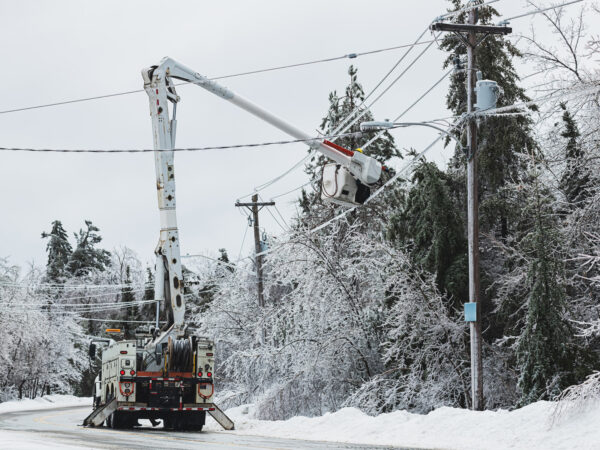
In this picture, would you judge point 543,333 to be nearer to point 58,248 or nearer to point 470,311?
point 470,311

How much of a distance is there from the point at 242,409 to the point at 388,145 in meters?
17.3

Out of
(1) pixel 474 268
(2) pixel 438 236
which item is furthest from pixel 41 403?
(1) pixel 474 268

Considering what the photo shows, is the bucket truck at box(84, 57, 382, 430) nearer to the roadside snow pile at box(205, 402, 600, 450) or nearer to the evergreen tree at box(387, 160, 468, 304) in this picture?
the roadside snow pile at box(205, 402, 600, 450)

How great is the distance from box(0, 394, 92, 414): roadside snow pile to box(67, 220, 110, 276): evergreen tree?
28.6m

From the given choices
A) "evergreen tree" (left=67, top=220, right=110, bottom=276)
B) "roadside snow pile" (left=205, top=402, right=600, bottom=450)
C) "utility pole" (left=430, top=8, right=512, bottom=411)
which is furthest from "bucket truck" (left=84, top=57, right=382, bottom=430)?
"evergreen tree" (left=67, top=220, right=110, bottom=276)

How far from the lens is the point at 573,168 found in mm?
22703

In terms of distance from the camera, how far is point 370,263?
948 inches

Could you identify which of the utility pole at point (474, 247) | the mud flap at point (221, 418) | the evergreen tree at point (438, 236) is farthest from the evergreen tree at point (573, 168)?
the mud flap at point (221, 418)

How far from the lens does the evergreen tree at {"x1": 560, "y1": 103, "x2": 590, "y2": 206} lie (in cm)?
2252

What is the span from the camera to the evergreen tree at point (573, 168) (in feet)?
73.9

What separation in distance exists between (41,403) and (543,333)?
37219 millimetres

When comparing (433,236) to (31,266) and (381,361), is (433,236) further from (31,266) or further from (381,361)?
(31,266)

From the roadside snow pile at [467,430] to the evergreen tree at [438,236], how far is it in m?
6.15

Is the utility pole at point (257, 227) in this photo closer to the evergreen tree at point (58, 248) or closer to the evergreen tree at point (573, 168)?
the evergreen tree at point (573, 168)
